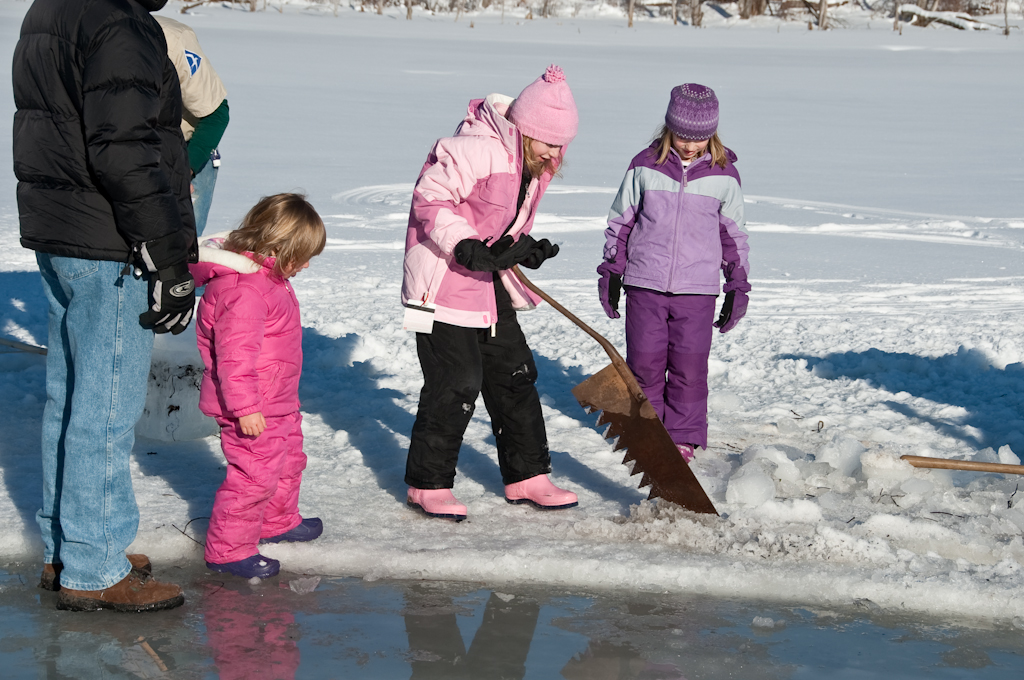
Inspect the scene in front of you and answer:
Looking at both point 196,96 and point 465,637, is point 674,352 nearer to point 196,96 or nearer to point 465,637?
point 465,637

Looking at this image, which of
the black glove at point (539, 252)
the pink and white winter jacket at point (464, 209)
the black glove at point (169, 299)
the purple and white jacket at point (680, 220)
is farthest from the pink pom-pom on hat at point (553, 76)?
the black glove at point (169, 299)

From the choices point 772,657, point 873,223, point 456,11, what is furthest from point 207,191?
point 456,11

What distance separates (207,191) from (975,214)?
28.2ft

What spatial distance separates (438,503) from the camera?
3.56m

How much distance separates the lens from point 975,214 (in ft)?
34.9

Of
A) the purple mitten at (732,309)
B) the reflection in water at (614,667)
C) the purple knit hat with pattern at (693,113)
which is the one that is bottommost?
the reflection in water at (614,667)

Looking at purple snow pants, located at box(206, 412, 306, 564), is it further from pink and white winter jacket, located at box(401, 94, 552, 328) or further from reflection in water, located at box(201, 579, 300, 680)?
pink and white winter jacket, located at box(401, 94, 552, 328)

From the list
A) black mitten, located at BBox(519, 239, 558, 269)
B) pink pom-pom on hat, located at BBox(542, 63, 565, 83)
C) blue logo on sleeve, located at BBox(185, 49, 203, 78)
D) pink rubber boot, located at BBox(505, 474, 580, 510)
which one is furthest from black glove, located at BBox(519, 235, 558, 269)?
blue logo on sleeve, located at BBox(185, 49, 203, 78)

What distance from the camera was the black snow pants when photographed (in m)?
3.51

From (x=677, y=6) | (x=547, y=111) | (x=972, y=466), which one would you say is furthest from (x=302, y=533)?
(x=677, y=6)

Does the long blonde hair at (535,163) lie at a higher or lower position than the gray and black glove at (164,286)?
higher

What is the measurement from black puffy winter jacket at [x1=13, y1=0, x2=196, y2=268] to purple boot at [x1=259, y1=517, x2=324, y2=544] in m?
1.09

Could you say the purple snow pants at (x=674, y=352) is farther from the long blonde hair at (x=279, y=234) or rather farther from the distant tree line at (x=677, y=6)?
the distant tree line at (x=677, y=6)

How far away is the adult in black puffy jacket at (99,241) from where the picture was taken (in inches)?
94.6
